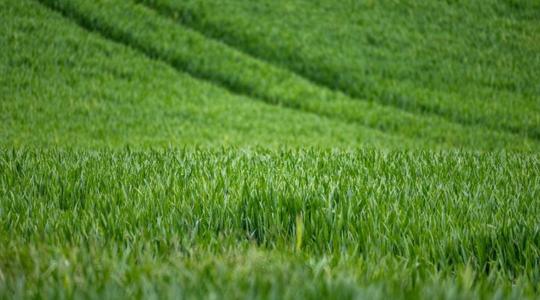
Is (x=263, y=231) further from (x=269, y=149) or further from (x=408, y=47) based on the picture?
(x=408, y=47)

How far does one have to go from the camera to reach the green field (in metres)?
1.58

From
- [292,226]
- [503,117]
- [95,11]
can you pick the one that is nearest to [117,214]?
→ [292,226]

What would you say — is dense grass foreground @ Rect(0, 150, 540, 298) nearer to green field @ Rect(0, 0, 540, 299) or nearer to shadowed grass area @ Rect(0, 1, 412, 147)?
green field @ Rect(0, 0, 540, 299)

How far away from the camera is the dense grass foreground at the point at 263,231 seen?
1339 mm

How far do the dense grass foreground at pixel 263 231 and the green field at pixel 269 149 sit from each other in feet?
0.05

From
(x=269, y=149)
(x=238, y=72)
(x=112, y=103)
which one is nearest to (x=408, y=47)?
(x=238, y=72)

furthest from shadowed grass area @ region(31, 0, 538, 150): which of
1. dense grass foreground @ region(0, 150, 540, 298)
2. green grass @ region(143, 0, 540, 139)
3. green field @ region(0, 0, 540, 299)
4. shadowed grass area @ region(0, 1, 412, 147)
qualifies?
dense grass foreground @ region(0, 150, 540, 298)

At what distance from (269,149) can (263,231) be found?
148 inches

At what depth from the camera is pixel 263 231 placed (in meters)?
2.57

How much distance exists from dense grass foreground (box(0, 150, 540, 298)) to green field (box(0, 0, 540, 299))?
0.01 m

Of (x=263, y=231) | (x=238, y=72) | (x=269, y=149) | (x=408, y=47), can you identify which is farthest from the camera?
(x=408, y=47)

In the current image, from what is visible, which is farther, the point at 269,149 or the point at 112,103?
the point at 112,103

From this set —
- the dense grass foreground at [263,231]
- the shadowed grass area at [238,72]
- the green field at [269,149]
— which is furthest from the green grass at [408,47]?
the dense grass foreground at [263,231]

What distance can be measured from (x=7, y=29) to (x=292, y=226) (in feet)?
67.5
